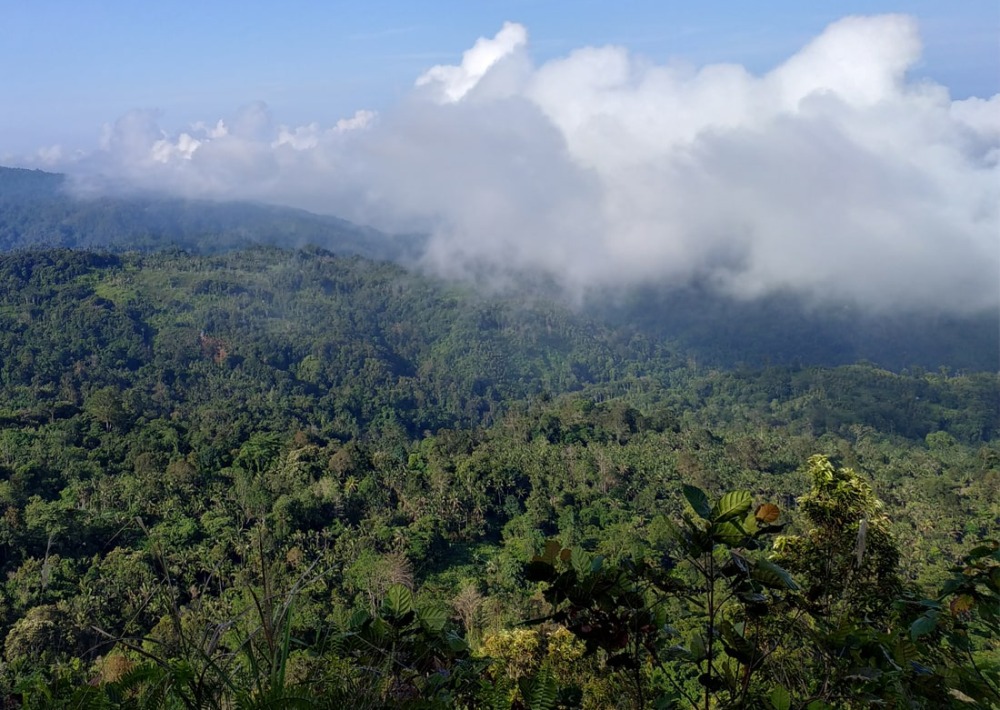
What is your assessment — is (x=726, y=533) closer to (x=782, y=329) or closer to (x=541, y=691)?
(x=541, y=691)

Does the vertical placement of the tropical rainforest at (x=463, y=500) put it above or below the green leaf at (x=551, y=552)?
below

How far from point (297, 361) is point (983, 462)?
71.7 m

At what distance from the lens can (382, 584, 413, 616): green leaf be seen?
5.71 feet

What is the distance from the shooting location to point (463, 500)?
3011 centimetres

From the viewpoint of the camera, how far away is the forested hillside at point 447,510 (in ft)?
5.24

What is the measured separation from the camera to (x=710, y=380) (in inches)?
3435

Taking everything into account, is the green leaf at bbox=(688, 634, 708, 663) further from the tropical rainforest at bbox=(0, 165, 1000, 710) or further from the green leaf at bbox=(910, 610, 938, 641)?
the green leaf at bbox=(910, 610, 938, 641)

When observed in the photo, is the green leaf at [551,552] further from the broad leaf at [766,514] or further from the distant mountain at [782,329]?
the distant mountain at [782,329]

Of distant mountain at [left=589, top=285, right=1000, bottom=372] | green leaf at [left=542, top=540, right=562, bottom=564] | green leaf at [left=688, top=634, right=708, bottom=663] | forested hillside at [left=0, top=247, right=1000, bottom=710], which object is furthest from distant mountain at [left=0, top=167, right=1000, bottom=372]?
green leaf at [left=542, top=540, right=562, bottom=564]

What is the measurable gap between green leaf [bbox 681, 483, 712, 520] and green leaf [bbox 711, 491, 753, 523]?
0.01 metres

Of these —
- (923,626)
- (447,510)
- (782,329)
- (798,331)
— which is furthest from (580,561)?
(798,331)

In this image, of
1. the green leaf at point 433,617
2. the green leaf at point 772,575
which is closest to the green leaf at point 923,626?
the green leaf at point 772,575

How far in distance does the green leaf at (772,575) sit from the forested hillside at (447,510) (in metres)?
0.02

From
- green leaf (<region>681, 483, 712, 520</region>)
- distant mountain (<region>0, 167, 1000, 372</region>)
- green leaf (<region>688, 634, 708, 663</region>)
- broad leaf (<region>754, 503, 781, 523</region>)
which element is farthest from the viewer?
distant mountain (<region>0, 167, 1000, 372</region>)
